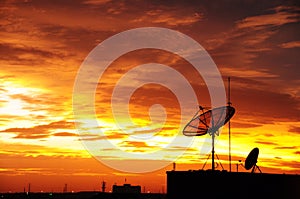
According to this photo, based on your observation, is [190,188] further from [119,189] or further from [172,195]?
[119,189]

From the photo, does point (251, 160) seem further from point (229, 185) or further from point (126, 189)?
point (126, 189)

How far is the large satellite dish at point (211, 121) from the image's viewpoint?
53.0 metres

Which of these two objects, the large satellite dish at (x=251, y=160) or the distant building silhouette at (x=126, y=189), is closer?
the large satellite dish at (x=251, y=160)

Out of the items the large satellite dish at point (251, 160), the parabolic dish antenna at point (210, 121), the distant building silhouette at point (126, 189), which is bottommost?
the distant building silhouette at point (126, 189)

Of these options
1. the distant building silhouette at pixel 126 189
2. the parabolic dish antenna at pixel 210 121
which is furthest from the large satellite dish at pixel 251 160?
the distant building silhouette at pixel 126 189

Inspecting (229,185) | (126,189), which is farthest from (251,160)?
(126,189)

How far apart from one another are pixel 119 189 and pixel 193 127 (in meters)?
93.7

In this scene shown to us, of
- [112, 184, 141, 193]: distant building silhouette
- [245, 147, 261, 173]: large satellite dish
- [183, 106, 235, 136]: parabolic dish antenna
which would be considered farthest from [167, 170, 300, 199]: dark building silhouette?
[112, 184, 141, 193]: distant building silhouette

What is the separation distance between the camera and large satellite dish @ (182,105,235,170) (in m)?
53.0

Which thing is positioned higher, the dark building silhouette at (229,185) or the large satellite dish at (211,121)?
the large satellite dish at (211,121)

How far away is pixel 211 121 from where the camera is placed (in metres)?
53.6

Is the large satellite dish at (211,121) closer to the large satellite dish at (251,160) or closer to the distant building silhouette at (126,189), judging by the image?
the large satellite dish at (251,160)

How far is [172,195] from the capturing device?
5441cm

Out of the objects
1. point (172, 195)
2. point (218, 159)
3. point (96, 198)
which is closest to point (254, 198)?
point (218, 159)
